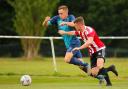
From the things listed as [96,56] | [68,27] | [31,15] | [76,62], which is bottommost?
[76,62]

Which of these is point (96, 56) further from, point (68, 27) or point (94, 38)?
point (68, 27)

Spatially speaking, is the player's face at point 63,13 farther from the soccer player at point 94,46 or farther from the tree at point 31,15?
the tree at point 31,15

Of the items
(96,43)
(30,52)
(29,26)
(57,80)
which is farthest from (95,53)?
(29,26)

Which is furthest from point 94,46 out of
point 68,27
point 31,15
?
point 31,15

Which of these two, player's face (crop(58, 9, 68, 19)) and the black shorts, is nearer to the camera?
the black shorts

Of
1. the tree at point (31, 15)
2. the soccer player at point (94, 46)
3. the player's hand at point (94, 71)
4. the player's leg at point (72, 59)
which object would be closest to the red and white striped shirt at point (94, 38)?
the soccer player at point (94, 46)

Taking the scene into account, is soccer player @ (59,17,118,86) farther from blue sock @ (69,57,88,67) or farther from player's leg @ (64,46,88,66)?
blue sock @ (69,57,88,67)

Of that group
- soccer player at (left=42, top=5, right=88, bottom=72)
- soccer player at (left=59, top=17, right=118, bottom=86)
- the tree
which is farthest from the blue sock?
the tree

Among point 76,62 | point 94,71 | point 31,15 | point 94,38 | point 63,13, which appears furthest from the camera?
point 31,15

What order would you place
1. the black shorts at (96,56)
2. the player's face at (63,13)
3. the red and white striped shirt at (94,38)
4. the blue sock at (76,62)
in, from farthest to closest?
the player's face at (63,13), the blue sock at (76,62), the black shorts at (96,56), the red and white striped shirt at (94,38)

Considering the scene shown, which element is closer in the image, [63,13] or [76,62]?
[76,62]

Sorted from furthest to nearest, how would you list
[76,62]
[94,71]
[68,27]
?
[68,27], [76,62], [94,71]

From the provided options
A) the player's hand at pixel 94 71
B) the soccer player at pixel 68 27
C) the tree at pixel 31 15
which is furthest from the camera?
the tree at pixel 31 15

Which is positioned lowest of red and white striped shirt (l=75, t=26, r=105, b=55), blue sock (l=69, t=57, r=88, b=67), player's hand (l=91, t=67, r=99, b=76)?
player's hand (l=91, t=67, r=99, b=76)
